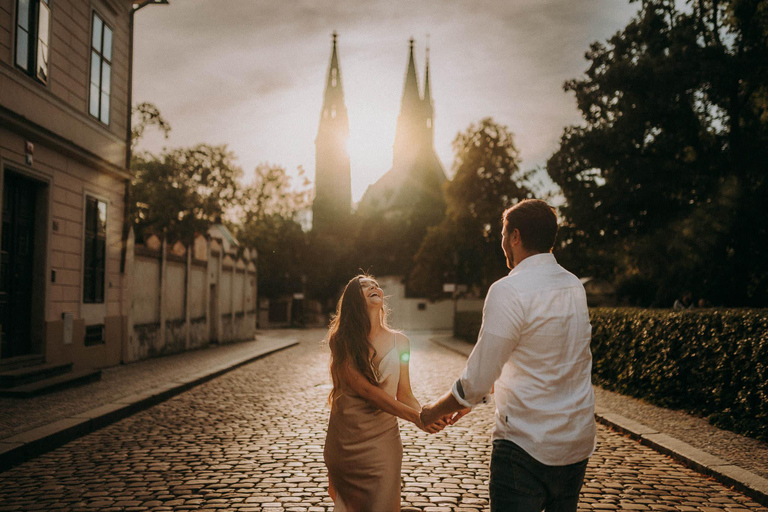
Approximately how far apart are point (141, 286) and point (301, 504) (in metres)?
13.3

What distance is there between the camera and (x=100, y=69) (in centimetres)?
1501

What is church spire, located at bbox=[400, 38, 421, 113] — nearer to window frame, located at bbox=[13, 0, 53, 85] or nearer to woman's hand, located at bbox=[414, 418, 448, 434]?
window frame, located at bbox=[13, 0, 53, 85]

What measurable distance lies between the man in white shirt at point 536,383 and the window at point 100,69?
14.1m

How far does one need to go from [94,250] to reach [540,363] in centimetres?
1372

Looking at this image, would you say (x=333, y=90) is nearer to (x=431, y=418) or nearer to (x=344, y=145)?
(x=344, y=145)

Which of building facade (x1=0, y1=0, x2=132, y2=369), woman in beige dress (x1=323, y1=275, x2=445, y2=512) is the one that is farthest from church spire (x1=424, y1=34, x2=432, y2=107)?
woman in beige dress (x1=323, y1=275, x2=445, y2=512)

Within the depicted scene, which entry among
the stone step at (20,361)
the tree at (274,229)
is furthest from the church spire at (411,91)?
the stone step at (20,361)

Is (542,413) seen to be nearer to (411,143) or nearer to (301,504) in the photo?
(301,504)

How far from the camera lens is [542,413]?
2.49m

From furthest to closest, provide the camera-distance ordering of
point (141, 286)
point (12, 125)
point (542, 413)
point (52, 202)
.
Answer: point (141, 286)
point (52, 202)
point (12, 125)
point (542, 413)

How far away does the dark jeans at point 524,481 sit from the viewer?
2488mm

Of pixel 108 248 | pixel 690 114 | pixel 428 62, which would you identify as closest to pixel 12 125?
pixel 108 248

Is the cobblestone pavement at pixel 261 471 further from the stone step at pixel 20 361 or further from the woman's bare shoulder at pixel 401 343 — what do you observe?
the stone step at pixel 20 361

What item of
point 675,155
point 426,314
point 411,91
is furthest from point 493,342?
point 411,91
